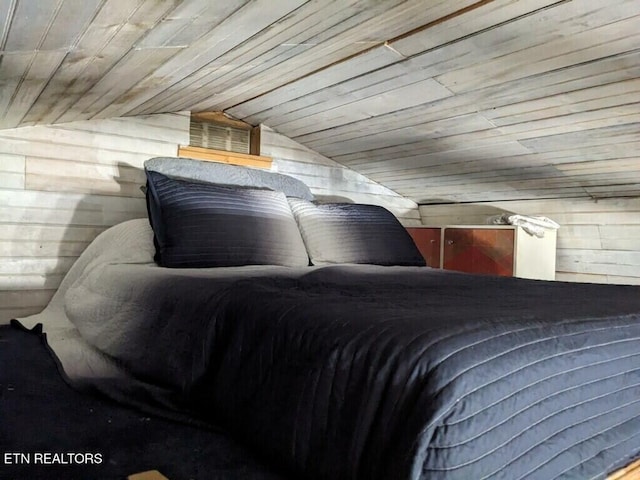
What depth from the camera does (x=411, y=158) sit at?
2.94 metres

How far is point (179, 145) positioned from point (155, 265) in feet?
3.08

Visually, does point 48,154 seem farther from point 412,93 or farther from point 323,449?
point 323,449

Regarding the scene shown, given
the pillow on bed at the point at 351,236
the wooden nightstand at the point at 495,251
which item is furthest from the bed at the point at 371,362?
the wooden nightstand at the point at 495,251

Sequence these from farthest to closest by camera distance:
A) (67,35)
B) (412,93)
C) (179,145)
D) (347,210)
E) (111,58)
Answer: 1. (179,145)
2. (347,210)
3. (412,93)
4. (111,58)
5. (67,35)

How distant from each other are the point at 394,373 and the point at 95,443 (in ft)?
2.46

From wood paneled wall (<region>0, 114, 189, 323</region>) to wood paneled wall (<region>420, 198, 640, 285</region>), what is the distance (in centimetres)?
215

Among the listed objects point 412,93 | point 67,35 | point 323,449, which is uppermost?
point 412,93

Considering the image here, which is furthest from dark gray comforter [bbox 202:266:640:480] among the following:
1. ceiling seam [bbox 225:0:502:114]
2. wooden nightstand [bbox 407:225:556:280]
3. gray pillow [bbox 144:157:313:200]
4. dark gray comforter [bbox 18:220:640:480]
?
wooden nightstand [bbox 407:225:556:280]

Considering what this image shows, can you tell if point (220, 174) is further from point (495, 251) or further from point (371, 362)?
point (371, 362)

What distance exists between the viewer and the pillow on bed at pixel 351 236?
223 centimetres

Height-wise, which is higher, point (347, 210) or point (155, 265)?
point (347, 210)

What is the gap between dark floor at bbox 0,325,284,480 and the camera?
1.03 meters

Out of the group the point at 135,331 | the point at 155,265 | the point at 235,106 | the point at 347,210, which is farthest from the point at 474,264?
the point at 135,331

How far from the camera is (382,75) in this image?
208cm
